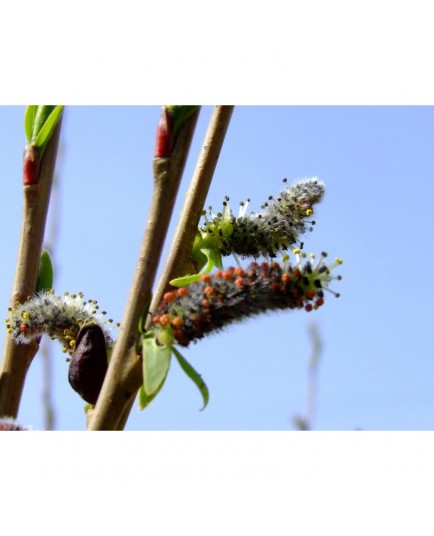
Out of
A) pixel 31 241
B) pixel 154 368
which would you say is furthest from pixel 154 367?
pixel 31 241

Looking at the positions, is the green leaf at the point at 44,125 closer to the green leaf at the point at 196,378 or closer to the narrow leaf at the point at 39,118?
the narrow leaf at the point at 39,118

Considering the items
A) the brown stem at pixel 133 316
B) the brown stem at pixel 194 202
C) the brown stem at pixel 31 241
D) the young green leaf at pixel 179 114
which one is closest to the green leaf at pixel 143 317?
the brown stem at pixel 133 316

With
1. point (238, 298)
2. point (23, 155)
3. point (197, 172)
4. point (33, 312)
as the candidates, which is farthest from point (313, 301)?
point (23, 155)

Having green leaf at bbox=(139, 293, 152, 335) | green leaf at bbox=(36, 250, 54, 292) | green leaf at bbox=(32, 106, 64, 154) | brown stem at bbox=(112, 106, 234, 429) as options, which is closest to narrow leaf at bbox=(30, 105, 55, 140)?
green leaf at bbox=(32, 106, 64, 154)

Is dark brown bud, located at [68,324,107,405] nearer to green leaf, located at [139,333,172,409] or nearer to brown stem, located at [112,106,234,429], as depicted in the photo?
brown stem, located at [112,106,234,429]

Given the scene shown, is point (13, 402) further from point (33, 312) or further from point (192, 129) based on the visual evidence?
point (192, 129)

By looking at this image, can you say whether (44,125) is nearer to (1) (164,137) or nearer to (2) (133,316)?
(1) (164,137)

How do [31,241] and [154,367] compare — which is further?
[31,241]
